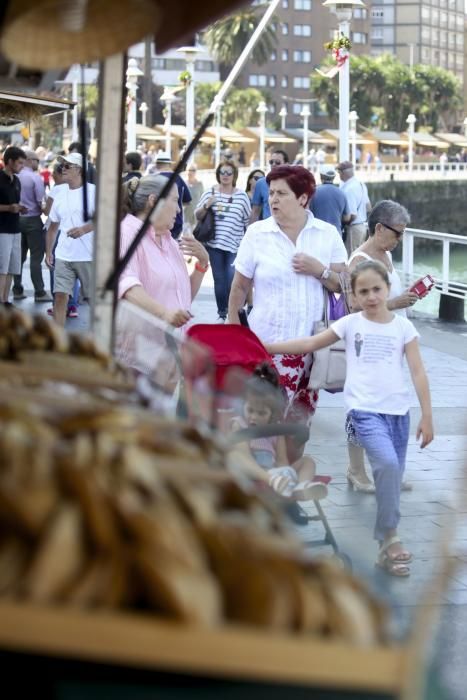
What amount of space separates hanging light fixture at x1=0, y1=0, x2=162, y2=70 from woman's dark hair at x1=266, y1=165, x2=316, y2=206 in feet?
13.4

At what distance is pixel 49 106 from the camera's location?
25.2 feet

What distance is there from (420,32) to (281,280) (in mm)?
171743

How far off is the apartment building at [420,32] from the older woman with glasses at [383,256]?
16607 cm

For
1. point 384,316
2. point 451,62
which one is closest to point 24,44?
point 384,316

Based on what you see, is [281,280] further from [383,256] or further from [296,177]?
[383,256]

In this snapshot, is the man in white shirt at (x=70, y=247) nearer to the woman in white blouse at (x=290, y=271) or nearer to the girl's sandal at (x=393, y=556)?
the woman in white blouse at (x=290, y=271)

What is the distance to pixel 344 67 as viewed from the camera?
72.9 feet

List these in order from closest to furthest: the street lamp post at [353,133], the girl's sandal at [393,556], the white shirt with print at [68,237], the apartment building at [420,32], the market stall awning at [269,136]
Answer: the girl's sandal at [393,556], the white shirt with print at [68,237], the street lamp post at [353,133], the market stall awning at [269,136], the apartment building at [420,32]

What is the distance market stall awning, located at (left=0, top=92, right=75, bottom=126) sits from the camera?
7324 mm

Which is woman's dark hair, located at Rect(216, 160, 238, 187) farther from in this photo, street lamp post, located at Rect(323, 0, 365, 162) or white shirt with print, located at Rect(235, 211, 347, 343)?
white shirt with print, located at Rect(235, 211, 347, 343)

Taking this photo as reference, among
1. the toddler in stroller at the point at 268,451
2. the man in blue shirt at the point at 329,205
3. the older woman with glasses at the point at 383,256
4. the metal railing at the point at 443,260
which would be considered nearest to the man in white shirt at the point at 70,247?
the man in blue shirt at the point at 329,205

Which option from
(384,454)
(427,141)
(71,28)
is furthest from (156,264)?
(427,141)

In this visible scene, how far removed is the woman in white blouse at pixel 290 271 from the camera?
6.92 metres

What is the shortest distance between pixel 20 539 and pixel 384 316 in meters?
5.20
